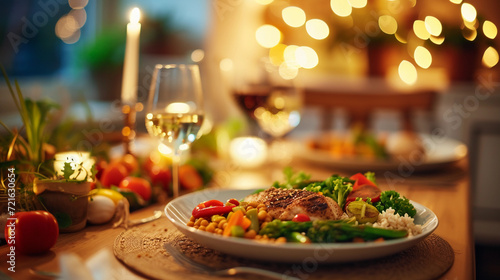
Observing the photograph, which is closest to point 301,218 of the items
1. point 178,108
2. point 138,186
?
point 178,108

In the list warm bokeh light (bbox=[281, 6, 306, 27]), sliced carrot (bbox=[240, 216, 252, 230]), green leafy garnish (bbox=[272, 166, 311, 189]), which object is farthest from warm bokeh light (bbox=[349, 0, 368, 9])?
sliced carrot (bbox=[240, 216, 252, 230])

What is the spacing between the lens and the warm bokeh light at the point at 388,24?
179 inches

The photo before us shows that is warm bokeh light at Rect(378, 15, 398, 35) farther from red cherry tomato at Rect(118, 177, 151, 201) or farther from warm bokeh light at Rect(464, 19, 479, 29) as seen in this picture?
red cherry tomato at Rect(118, 177, 151, 201)

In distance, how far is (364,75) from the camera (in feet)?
15.9

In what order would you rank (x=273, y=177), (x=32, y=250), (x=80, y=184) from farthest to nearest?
(x=273, y=177) < (x=80, y=184) < (x=32, y=250)

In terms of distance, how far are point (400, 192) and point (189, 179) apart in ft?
2.18

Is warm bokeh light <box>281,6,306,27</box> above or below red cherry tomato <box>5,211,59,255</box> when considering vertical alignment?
above

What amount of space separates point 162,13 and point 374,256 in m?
4.58

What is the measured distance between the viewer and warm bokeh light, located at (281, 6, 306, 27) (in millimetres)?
4879

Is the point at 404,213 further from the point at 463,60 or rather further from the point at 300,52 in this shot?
the point at 300,52

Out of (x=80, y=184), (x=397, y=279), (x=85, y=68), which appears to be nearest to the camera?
(x=397, y=279)

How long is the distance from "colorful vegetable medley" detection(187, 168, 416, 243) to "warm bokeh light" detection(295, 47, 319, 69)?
159 inches

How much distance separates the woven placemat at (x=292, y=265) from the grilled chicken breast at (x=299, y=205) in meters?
0.10

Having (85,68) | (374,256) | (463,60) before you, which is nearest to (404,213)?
(374,256)
